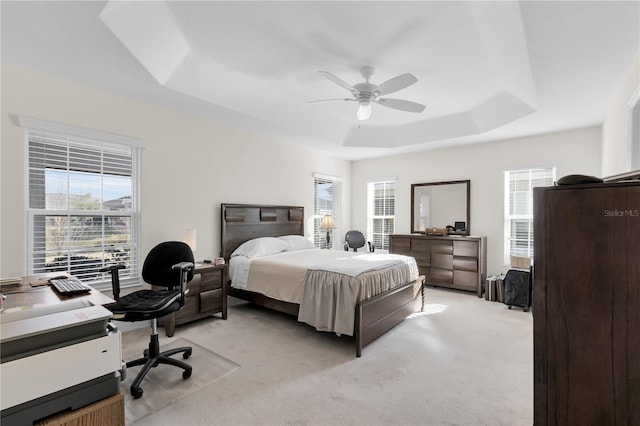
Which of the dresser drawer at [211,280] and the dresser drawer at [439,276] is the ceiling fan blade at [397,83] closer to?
the dresser drawer at [211,280]

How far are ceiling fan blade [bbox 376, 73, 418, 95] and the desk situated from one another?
8.79 ft

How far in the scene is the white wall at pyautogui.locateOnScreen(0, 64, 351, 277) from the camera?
9.10 ft

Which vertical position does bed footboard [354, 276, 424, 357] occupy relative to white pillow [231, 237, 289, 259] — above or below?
below

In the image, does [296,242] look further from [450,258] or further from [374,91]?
[374,91]

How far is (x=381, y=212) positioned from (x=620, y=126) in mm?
4198

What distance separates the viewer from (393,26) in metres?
2.52

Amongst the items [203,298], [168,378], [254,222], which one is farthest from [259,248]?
[168,378]

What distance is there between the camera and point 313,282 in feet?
10.7

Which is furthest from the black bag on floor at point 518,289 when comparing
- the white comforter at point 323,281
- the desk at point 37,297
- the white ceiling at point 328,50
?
the desk at point 37,297

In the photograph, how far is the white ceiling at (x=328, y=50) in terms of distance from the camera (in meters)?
2.23

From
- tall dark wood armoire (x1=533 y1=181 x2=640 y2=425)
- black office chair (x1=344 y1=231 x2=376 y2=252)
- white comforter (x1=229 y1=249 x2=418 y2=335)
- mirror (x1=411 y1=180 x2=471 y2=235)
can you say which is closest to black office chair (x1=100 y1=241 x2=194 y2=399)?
white comforter (x1=229 y1=249 x2=418 y2=335)

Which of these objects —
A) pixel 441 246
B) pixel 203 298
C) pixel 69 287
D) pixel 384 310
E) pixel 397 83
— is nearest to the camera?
pixel 69 287

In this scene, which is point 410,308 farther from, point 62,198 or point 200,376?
point 62,198

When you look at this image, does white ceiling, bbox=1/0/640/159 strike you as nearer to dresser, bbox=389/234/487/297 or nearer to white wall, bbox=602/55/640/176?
white wall, bbox=602/55/640/176
